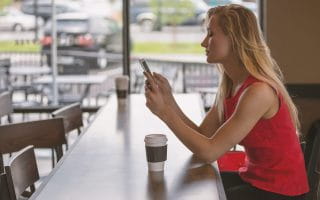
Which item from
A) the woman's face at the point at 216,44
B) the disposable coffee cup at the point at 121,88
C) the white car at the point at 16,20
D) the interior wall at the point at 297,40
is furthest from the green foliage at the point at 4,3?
the woman's face at the point at 216,44

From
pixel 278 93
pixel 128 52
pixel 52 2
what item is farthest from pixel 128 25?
pixel 278 93

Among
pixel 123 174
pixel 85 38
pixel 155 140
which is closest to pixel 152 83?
Answer: pixel 155 140

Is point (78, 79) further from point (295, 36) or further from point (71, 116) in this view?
point (295, 36)

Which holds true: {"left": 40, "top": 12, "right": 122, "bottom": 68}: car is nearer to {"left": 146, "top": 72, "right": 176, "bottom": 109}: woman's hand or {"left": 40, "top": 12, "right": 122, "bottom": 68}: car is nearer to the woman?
{"left": 146, "top": 72, "right": 176, "bottom": 109}: woman's hand

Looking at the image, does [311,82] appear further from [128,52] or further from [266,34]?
[128,52]

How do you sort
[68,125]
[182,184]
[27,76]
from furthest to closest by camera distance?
[27,76], [68,125], [182,184]

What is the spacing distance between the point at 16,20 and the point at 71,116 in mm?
1853

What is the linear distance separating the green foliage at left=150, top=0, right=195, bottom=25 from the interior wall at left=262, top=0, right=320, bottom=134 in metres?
0.63

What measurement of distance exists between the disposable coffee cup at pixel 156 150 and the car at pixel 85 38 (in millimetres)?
2837

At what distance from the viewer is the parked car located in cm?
445

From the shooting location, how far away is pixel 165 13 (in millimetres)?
4461

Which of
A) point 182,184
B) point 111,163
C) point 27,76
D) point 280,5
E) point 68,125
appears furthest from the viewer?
point 27,76

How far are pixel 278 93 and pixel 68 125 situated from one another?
137 cm

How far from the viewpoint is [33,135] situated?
→ 8.18 ft
